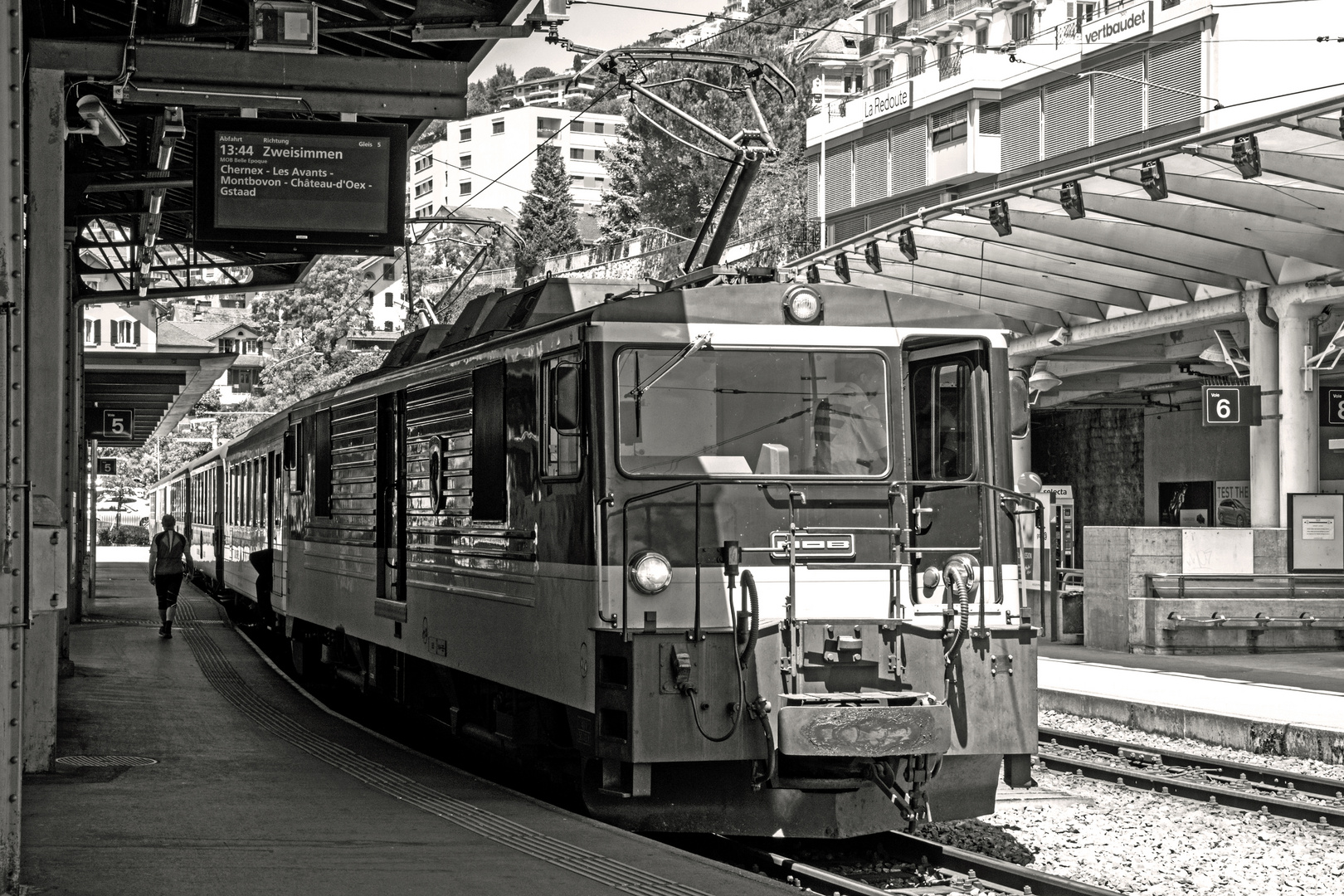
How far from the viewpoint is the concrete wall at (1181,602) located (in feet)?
64.3

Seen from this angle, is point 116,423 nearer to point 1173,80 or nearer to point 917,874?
point 917,874

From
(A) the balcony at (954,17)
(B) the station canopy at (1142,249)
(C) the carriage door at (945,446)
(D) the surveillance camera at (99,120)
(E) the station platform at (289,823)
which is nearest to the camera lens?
(E) the station platform at (289,823)

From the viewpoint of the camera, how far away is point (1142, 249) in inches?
772

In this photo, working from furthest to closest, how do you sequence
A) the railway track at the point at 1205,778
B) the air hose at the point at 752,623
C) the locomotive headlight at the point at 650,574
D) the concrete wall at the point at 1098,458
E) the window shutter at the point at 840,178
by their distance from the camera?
the window shutter at the point at 840,178
the concrete wall at the point at 1098,458
the railway track at the point at 1205,778
the locomotive headlight at the point at 650,574
the air hose at the point at 752,623

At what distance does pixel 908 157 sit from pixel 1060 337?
27844 mm

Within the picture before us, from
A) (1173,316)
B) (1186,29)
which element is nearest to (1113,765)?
(1173,316)

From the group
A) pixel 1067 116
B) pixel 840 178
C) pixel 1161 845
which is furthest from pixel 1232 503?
pixel 840 178

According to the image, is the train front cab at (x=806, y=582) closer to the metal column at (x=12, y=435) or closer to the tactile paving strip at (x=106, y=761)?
the metal column at (x=12, y=435)

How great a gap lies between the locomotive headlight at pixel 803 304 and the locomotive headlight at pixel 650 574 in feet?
5.26

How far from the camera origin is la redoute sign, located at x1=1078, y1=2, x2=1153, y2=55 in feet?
129

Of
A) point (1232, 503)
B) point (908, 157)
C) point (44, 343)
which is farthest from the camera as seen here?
point (908, 157)

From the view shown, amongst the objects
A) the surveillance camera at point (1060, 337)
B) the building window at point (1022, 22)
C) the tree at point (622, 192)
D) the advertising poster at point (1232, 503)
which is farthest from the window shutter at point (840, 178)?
the surveillance camera at point (1060, 337)

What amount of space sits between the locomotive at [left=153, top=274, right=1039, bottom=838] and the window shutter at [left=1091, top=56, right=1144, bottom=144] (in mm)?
33364

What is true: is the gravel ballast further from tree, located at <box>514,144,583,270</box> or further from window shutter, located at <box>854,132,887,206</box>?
tree, located at <box>514,144,583,270</box>
